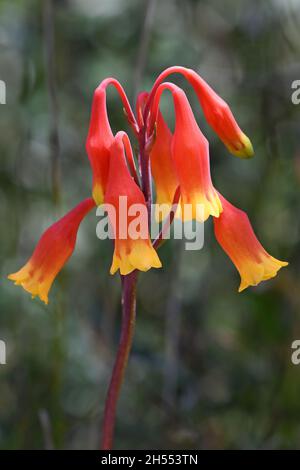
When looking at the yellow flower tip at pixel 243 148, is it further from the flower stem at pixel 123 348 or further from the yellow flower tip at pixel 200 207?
the flower stem at pixel 123 348

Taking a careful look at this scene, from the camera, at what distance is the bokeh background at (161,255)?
2.14 m

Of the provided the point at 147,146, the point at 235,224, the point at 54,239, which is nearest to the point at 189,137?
the point at 147,146

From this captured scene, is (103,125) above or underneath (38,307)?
above

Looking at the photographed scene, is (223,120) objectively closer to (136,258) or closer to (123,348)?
(136,258)

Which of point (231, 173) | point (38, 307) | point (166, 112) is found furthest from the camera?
point (231, 173)

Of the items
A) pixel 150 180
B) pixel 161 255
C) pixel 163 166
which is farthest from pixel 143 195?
pixel 161 255

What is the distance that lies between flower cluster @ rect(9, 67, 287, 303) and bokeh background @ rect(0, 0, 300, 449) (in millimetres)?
539

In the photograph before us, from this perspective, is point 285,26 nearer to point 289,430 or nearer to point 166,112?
point 166,112

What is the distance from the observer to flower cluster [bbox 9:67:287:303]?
132cm

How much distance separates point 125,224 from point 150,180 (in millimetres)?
95

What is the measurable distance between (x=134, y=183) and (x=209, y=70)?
153cm

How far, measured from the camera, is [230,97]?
2627mm

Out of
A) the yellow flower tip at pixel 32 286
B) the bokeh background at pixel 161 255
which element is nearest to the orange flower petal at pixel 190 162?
the yellow flower tip at pixel 32 286

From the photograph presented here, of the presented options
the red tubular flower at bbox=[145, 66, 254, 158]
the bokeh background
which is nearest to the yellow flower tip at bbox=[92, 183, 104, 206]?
the red tubular flower at bbox=[145, 66, 254, 158]
